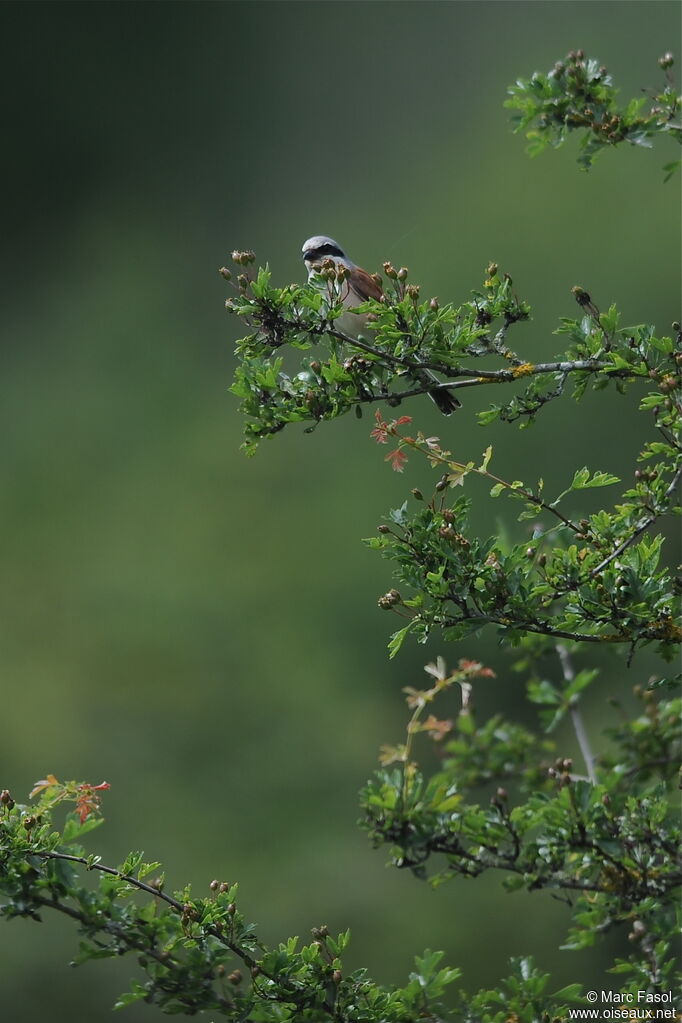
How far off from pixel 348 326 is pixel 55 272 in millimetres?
13975

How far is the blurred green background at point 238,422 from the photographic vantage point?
9.11m

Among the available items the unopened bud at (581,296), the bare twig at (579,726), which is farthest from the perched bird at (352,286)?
the unopened bud at (581,296)

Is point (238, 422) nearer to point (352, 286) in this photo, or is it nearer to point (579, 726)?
point (352, 286)

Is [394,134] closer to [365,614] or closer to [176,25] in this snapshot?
[176,25]

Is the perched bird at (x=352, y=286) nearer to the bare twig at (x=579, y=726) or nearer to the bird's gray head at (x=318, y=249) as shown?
the bird's gray head at (x=318, y=249)

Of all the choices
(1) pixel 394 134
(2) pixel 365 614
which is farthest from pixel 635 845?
(1) pixel 394 134

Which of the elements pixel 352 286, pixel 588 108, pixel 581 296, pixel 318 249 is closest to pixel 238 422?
pixel 318 249

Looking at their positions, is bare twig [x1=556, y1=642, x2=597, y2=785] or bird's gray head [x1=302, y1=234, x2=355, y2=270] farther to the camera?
bird's gray head [x1=302, y1=234, x2=355, y2=270]

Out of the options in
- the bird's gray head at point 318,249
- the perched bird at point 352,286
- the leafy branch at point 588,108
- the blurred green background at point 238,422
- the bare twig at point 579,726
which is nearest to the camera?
the leafy branch at point 588,108

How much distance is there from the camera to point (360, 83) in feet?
46.5

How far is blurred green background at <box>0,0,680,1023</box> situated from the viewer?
9.11 metres

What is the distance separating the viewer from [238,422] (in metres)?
12.6

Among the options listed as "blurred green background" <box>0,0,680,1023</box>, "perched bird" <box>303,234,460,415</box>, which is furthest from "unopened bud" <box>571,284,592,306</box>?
"blurred green background" <box>0,0,680,1023</box>

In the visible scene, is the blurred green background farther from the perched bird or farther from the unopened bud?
the unopened bud
